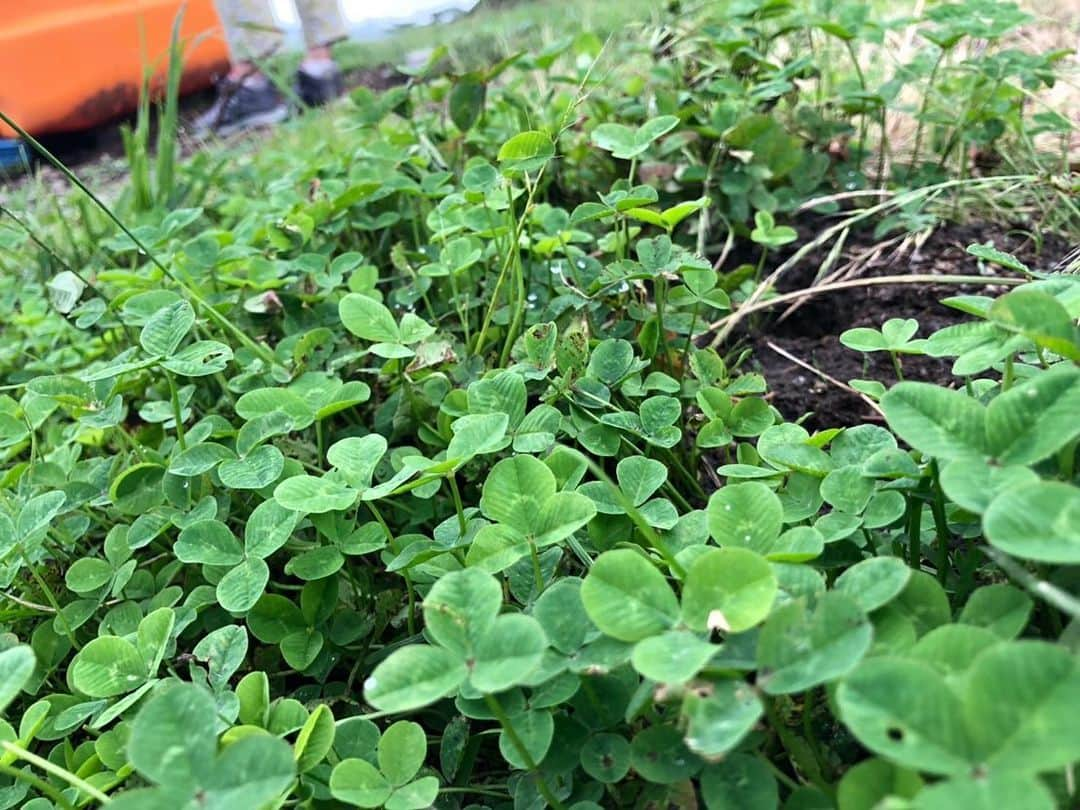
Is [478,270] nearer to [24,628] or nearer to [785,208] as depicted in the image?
[785,208]

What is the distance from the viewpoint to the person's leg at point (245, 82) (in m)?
4.43

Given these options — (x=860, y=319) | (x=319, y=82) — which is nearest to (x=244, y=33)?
(x=319, y=82)

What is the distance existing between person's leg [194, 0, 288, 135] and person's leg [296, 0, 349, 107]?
0.17 metres

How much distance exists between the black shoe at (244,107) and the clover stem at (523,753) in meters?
4.18

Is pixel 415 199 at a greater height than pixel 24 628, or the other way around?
pixel 415 199

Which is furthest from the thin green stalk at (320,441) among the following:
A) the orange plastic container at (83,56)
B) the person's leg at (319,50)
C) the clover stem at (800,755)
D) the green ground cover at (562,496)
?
the person's leg at (319,50)

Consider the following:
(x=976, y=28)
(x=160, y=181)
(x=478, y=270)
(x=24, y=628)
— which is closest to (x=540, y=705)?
(x=24, y=628)

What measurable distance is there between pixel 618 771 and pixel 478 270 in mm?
969

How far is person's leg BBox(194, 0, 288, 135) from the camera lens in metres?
4.43

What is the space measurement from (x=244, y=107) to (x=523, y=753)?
4.63m

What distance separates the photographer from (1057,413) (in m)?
0.63

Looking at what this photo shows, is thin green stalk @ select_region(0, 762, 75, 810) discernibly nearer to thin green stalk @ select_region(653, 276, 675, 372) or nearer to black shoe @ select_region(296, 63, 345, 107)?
thin green stalk @ select_region(653, 276, 675, 372)

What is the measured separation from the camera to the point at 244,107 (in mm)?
4562

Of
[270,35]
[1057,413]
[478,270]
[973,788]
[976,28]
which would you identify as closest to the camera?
[973,788]
